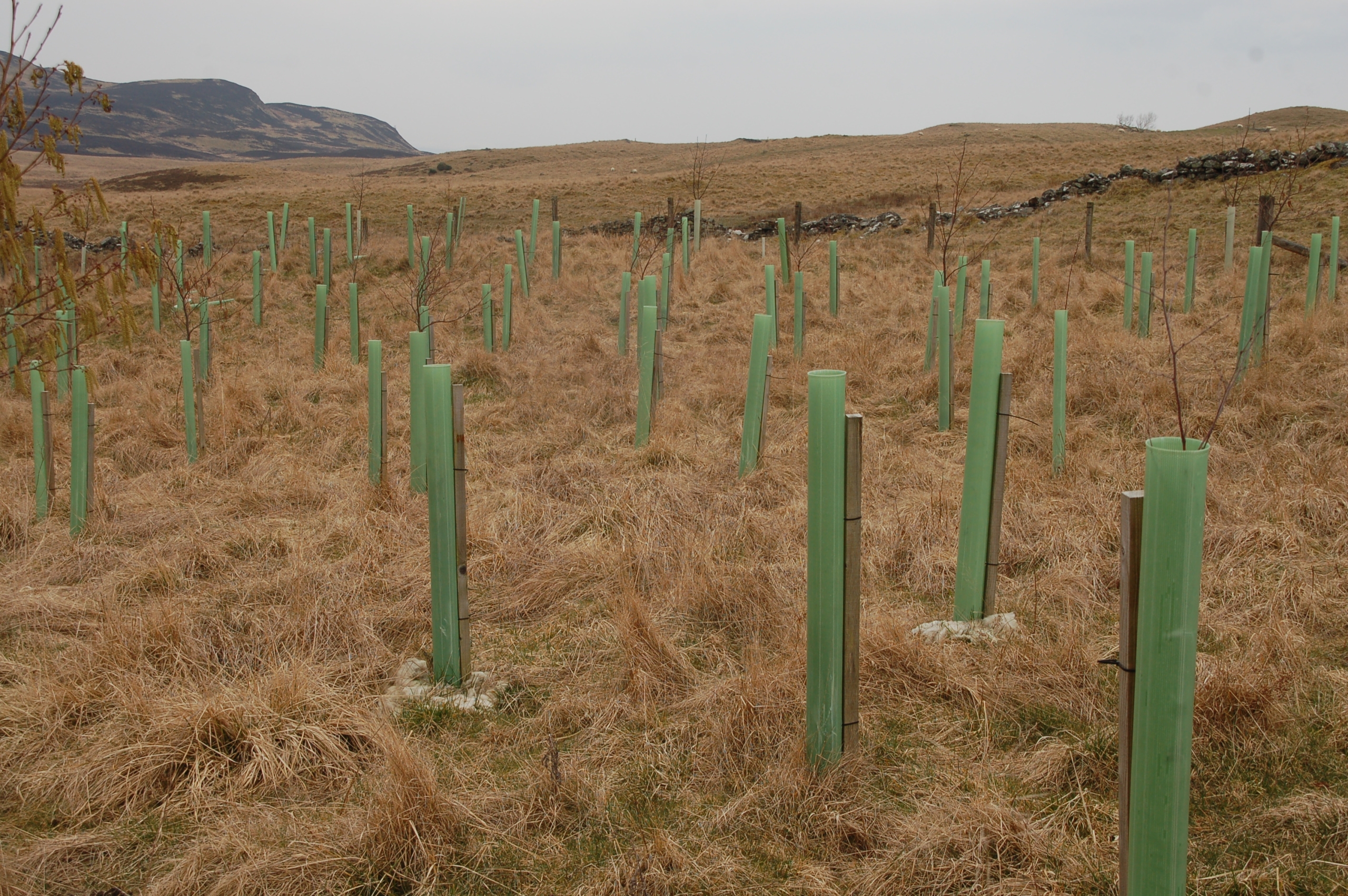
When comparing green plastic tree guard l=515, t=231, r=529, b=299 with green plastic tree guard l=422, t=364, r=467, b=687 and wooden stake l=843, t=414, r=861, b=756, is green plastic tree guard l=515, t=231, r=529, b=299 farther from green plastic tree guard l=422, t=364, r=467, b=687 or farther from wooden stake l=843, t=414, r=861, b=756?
wooden stake l=843, t=414, r=861, b=756

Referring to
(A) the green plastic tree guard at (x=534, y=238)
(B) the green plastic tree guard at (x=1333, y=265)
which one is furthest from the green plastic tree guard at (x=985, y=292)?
(A) the green plastic tree guard at (x=534, y=238)

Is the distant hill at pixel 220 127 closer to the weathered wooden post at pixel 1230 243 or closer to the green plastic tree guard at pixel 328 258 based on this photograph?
the green plastic tree guard at pixel 328 258

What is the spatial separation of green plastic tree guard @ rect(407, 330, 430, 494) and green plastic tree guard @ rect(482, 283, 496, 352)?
4159mm

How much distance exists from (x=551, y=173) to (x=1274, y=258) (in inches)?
1538

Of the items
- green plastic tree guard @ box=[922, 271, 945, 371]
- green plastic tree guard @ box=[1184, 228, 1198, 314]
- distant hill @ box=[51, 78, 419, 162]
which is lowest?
green plastic tree guard @ box=[922, 271, 945, 371]

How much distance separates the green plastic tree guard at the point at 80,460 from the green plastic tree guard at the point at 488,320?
17.8 feet

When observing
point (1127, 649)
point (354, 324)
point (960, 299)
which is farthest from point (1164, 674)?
point (354, 324)

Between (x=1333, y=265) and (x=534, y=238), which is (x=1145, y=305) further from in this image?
(x=534, y=238)

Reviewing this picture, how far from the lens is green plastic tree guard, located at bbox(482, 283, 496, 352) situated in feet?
34.1

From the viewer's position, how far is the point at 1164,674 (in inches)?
73.8

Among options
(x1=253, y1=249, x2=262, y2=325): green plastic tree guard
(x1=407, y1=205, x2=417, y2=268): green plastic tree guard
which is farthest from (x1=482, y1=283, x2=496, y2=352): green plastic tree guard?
(x1=407, y1=205, x2=417, y2=268): green plastic tree guard

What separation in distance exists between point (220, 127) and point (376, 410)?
551 feet

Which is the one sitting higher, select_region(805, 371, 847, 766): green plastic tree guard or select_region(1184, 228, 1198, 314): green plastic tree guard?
select_region(1184, 228, 1198, 314): green plastic tree guard

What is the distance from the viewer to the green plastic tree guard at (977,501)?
3.66 m
